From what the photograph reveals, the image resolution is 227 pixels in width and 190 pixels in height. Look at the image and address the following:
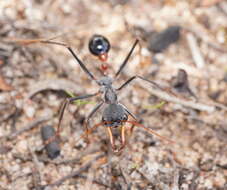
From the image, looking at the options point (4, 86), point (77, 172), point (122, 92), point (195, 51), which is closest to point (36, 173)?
point (77, 172)

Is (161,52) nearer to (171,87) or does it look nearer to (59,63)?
(171,87)

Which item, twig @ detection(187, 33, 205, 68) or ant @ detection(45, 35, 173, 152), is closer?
ant @ detection(45, 35, 173, 152)

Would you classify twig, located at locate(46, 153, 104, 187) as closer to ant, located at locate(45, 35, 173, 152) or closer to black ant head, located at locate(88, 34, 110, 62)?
ant, located at locate(45, 35, 173, 152)

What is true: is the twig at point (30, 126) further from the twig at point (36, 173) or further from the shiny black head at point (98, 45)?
the shiny black head at point (98, 45)

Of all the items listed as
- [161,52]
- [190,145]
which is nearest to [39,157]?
[190,145]

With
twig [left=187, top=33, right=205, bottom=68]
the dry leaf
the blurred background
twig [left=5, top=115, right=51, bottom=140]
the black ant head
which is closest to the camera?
the blurred background

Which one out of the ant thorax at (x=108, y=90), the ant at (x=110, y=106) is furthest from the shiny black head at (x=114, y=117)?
the ant thorax at (x=108, y=90)

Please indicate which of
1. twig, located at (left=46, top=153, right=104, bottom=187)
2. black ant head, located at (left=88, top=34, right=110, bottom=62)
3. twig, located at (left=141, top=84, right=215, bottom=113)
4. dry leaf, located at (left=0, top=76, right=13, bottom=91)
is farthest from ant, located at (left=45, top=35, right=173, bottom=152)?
dry leaf, located at (left=0, top=76, right=13, bottom=91)

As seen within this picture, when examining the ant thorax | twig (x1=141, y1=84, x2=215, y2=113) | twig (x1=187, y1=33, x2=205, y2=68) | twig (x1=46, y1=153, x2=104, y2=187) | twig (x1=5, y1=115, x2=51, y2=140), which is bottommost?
twig (x1=46, y1=153, x2=104, y2=187)
